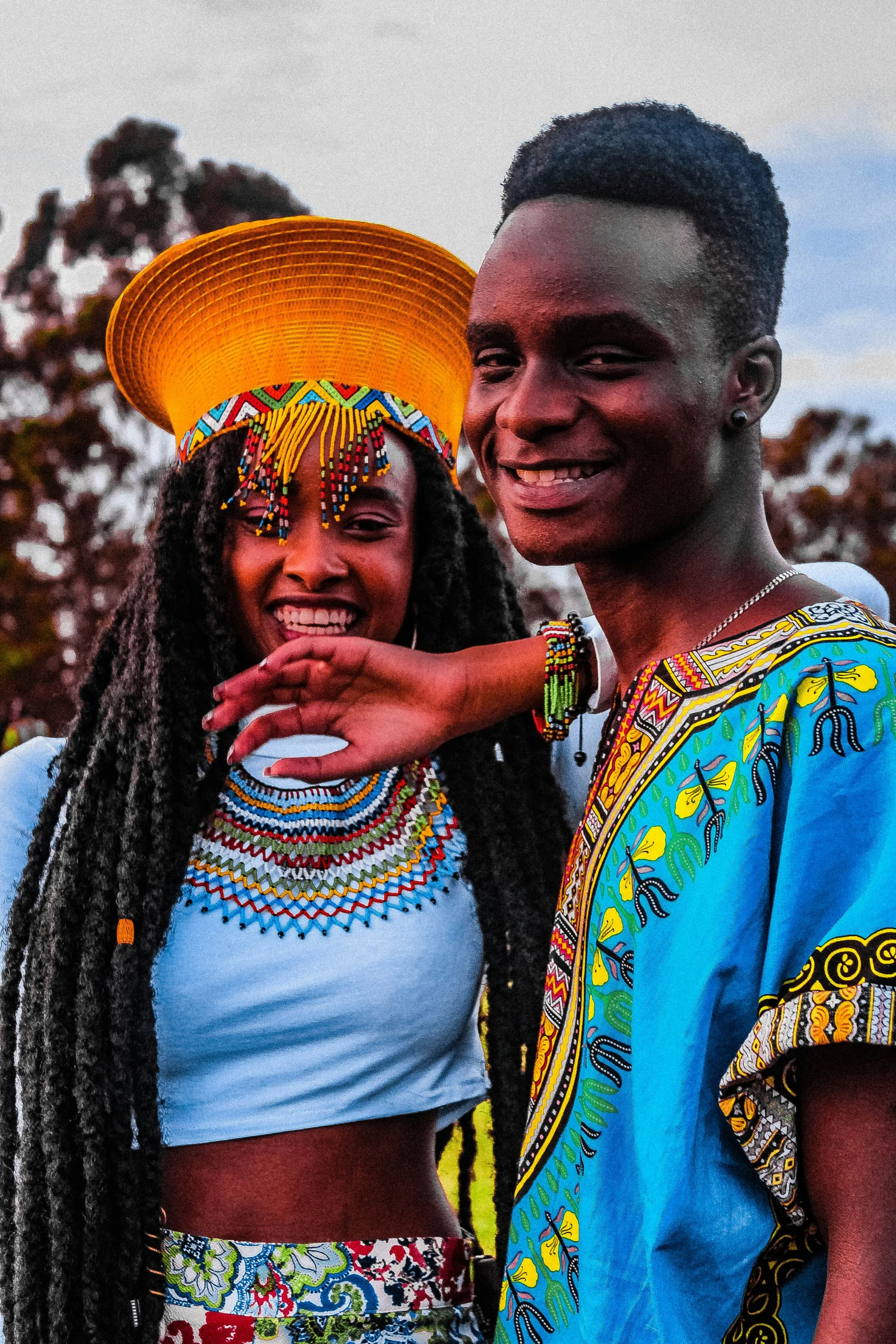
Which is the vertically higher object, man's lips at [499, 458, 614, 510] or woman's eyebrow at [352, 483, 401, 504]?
woman's eyebrow at [352, 483, 401, 504]

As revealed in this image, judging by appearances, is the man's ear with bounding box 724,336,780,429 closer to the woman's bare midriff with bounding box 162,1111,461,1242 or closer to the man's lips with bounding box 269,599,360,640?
the man's lips with bounding box 269,599,360,640

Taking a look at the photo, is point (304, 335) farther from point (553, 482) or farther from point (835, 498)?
point (835, 498)

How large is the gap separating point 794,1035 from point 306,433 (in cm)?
151

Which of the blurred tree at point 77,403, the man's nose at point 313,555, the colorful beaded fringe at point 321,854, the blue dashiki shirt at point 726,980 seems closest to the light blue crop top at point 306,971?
the colorful beaded fringe at point 321,854

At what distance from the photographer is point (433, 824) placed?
2469 mm

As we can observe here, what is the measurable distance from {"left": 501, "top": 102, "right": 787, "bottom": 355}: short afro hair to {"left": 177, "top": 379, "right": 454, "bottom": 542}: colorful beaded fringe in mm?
850

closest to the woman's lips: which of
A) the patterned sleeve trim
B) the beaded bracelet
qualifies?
the beaded bracelet

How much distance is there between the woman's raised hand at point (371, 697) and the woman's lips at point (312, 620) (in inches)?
10.3

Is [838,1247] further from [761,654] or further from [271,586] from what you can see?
[271,586]

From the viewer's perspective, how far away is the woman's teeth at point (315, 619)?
2350 mm

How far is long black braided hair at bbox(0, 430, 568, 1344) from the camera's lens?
2.10 meters

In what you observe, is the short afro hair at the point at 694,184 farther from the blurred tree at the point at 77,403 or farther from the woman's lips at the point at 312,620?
the blurred tree at the point at 77,403

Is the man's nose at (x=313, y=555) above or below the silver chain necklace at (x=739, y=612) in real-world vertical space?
above

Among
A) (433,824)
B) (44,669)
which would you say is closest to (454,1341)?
(433,824)
